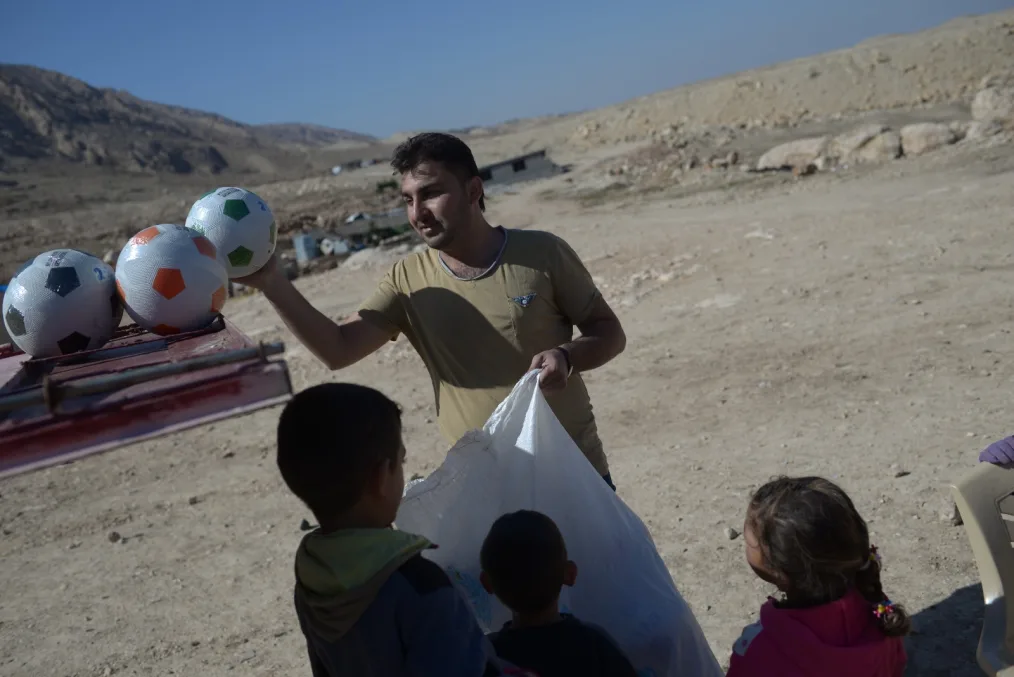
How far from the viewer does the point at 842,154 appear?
1756cm

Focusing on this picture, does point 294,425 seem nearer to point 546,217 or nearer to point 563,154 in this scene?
point 546,217

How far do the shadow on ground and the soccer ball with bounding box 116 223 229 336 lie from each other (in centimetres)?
284

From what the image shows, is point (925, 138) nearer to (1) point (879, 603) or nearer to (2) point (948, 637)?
(2) point (948, 637)

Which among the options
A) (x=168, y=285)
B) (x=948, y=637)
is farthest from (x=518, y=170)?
(x=168, y=285)

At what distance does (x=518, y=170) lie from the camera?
95.6 feet

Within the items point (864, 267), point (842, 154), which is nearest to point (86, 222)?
point (842, 154)

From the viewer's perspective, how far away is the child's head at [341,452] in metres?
1.62

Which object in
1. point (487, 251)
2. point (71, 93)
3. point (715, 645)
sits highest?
point (71, 93)

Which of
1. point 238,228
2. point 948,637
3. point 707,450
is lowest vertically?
point 948,637

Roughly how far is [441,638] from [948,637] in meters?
2.66

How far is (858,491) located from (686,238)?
25.3 feet

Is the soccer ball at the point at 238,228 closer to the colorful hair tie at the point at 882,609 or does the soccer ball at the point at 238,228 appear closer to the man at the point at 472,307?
the man at the point at 472,307

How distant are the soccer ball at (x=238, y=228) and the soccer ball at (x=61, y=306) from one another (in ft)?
1.17

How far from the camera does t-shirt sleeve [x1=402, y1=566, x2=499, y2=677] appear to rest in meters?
1.49
